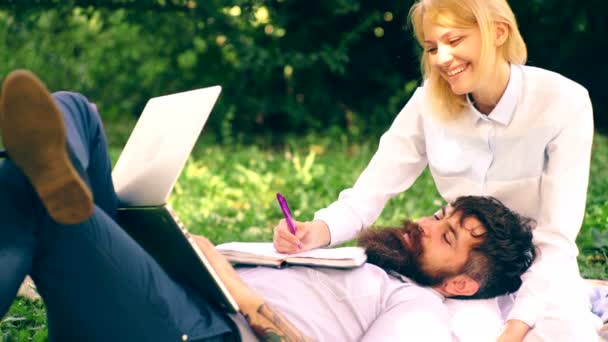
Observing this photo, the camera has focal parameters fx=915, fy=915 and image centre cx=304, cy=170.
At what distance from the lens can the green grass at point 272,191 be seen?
4.32m

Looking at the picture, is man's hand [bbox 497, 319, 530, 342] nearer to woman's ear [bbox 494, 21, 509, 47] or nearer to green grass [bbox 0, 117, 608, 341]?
woman's ear [bbox 494, 21, 509, 47]

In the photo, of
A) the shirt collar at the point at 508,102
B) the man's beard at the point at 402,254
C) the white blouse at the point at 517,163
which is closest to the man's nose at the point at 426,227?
the man's beard at the point at 402,254

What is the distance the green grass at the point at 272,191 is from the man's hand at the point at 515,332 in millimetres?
1312

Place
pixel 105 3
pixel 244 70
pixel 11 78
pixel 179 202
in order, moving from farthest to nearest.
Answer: pixel 244 70 < pixel 105 3 < pixel 179 202 < pixel 11 78

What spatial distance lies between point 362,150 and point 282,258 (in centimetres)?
422

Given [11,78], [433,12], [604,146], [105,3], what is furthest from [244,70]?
[11,78]

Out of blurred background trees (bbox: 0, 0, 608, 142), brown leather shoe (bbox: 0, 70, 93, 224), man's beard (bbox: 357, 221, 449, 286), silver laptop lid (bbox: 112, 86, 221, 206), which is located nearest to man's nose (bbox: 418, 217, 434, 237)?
man's beard (bbox: 357, 221, 449, 286)

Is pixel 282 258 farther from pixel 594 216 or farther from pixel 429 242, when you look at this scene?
pixel 594 216

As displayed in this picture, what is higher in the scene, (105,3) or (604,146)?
(105,3)

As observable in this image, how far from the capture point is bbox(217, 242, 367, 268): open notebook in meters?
2.81

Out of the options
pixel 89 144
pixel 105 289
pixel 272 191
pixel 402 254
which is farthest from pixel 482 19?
pixel 272 191

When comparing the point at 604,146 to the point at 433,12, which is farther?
the point at 604,146

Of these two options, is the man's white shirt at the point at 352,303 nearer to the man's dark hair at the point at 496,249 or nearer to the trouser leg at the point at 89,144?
the man's dark hair at the point at 496,249

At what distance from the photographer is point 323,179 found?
5.77 meters
